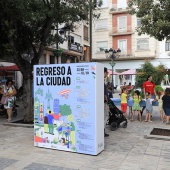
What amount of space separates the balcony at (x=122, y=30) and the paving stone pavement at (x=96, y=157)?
2876 centimetres

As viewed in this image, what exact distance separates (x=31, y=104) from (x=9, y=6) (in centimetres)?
355

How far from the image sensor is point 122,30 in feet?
115

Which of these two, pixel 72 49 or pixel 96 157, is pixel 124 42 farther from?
pixel 96 157

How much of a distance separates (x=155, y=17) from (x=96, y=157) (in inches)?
194

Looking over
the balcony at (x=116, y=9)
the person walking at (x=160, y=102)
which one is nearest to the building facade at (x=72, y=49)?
the balcony at (x=116, y=9)

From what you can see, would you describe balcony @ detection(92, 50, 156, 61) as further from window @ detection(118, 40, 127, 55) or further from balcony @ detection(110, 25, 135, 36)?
balcony @ detection(110, 25, 135, 36)

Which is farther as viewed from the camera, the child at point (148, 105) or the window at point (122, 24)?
the window at point (122, 24)

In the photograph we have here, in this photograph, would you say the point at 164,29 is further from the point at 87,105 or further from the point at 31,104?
the point at 31,104

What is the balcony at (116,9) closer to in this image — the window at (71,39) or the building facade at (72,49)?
the building facade at (72,49)

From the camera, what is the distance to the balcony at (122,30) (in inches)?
1345

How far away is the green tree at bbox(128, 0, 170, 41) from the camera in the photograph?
7.51m

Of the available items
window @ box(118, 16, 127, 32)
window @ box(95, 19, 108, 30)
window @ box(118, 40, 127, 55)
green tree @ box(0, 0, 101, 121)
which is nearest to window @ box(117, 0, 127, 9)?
window @ box(118, 16, 127, 32)

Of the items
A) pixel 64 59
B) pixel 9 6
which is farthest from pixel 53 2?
pixel 64 59

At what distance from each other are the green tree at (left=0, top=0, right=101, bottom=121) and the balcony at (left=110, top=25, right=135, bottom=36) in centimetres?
2468
